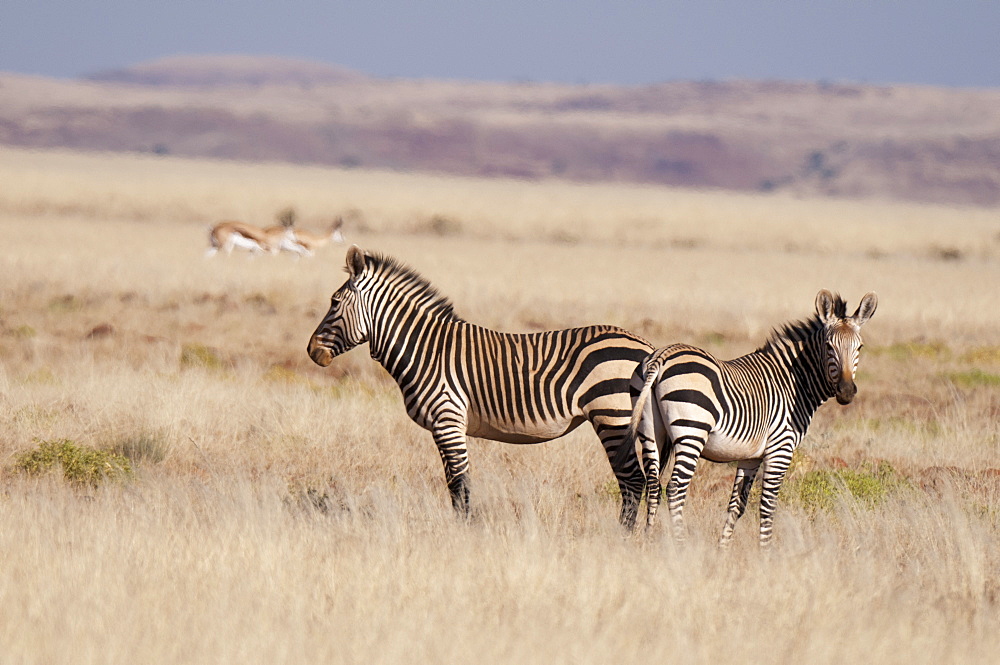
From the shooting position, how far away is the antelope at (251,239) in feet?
107

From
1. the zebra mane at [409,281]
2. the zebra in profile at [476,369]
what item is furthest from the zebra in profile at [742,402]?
the zebra mane at [409,281]

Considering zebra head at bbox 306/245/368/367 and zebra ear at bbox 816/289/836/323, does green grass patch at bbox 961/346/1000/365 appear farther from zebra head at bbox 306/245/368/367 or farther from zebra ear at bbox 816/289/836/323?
zebra head at bbox 306/245/368/367

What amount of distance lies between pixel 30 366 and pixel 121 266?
1290cm

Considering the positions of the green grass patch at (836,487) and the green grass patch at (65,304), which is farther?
the green grass patch at (65,304)

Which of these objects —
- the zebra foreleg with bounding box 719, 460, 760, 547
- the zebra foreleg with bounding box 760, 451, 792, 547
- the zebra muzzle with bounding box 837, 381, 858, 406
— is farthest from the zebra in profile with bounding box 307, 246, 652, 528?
the zebra muzzle with bounding box 837, 381, 858, 406

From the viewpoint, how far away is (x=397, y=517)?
7230 millimetres

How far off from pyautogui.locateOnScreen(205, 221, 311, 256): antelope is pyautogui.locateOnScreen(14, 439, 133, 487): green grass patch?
920 inches

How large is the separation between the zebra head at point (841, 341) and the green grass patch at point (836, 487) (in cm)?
155

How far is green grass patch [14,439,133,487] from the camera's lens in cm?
861

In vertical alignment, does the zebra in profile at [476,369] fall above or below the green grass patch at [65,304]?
above

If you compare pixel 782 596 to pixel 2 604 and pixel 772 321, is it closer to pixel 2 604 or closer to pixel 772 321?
pixel 2 604

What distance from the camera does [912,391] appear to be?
15289 mm

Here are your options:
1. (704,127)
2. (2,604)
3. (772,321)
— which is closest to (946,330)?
(772,321)

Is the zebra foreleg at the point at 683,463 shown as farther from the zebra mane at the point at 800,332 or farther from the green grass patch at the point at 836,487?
the green grass patch at the point at 836,487
